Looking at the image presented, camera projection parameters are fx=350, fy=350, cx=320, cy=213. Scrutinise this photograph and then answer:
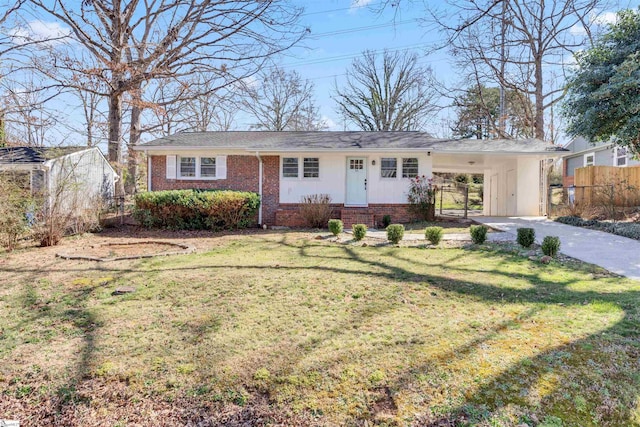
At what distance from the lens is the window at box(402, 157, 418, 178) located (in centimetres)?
1283

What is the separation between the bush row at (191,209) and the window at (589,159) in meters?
20.5

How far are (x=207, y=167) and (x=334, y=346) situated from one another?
11341 mm

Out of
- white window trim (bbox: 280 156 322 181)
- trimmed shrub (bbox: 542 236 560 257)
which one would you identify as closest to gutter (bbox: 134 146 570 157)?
white window trim (bbox: 280 156 322 181)

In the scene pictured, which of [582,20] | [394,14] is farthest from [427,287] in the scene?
[582,20]

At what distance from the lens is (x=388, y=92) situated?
2730 centimetres

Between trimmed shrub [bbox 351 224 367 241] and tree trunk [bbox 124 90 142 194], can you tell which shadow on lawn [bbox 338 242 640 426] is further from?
tree trunk [bbox 124 90 142 194]

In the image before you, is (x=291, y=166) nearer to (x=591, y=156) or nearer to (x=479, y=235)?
(x=479, y=235)

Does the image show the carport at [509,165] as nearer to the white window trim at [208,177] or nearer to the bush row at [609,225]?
the bush row at [609,225]

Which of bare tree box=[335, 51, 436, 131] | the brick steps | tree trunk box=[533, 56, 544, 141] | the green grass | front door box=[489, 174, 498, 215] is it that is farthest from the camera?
bare tree box=[335, 51, 436, 131]

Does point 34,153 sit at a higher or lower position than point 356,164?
higher

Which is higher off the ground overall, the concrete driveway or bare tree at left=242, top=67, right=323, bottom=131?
bare tree at left=242, top=67, right=323, bottom=131

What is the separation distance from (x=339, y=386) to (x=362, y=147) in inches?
426

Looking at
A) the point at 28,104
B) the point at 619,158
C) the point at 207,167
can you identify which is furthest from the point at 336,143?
the point at 619,158

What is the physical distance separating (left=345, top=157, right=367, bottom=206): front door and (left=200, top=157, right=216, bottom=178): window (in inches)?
198
